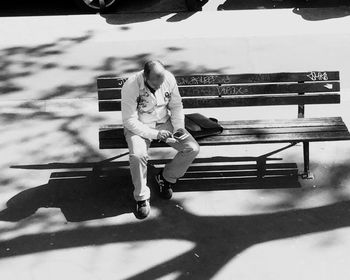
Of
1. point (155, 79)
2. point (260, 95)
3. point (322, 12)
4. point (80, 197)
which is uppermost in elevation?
point (155, 79)

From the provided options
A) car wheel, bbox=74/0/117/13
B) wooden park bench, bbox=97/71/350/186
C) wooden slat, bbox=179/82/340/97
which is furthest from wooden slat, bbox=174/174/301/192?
car wheel, bbox=74/0/117/13

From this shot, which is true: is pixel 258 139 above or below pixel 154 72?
below

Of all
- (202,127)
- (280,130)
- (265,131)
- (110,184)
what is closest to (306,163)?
(280,130)

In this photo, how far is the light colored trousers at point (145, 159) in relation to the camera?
20.0ft

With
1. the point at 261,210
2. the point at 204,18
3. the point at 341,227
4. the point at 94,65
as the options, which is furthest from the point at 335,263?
the point at 204,18

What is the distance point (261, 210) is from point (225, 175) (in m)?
0.70

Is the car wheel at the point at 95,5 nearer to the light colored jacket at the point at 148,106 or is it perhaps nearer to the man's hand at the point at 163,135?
the light colored jacket at the point at 148,106

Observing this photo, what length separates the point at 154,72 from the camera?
19.3 ft

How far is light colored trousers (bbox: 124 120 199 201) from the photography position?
6.10 metres

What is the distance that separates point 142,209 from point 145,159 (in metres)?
0.47

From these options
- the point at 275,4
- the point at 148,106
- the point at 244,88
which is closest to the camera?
the point at 148,106

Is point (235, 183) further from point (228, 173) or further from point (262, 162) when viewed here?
point (262, 162)

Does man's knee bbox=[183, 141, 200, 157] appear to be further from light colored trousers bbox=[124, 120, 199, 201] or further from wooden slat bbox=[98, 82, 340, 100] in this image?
wooden slat bbox=[98, 82, 340, 100]

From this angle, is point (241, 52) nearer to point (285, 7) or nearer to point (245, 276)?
point (285, 7)
